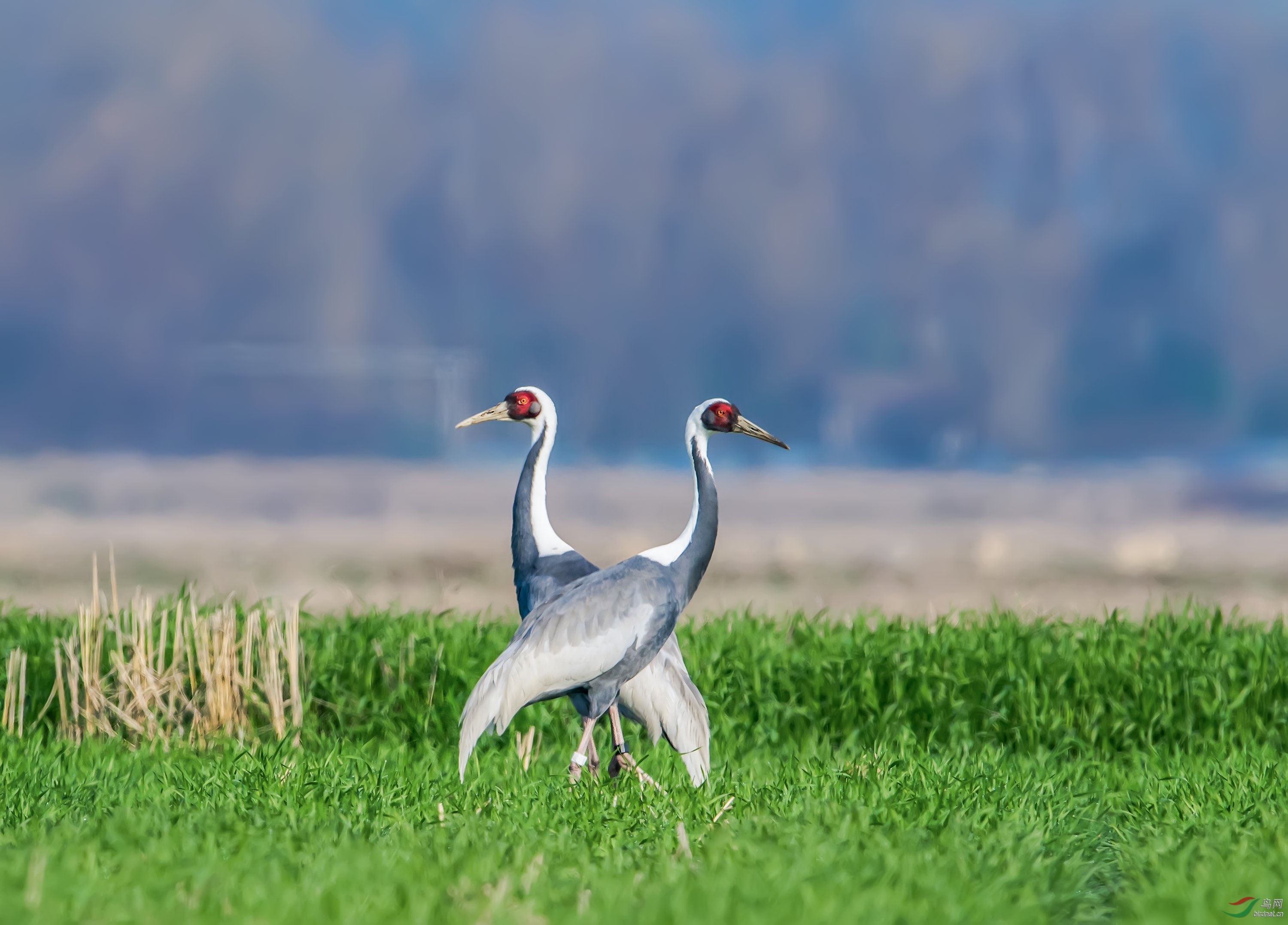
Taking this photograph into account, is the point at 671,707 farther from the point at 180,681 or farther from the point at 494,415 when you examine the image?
the point at 180,681

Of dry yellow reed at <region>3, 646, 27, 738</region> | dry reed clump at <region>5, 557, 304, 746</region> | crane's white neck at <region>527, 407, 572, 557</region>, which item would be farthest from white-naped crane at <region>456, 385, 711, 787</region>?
dry yellow reed at <region>3, 646, 27, 738</region>

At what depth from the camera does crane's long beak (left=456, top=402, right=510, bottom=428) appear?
24.6 feet

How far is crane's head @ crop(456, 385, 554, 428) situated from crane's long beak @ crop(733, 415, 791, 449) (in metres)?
1.07

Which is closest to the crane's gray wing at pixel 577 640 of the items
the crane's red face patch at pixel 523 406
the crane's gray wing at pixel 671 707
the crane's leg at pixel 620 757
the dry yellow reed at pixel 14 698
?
the crane's leg at pixel 620 757

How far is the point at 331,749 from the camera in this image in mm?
8414

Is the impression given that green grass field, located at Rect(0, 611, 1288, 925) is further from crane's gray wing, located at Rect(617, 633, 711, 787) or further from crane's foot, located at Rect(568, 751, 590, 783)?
crane's gray wing, located at Rect(617, 633, 711, 787)

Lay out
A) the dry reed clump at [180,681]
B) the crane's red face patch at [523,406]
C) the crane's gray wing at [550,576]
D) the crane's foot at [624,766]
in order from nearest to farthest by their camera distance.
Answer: the crane's foot at [624,766] < the crane's gray wing at [550,576] < the crane's red face patch at [523,406] < the dry reed clump at [180,681]

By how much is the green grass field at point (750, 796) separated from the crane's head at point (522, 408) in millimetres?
1975

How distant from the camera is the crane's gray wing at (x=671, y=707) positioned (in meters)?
7.32

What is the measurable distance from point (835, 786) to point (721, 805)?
76cm

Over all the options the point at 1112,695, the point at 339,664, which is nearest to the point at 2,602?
the point at 339,664

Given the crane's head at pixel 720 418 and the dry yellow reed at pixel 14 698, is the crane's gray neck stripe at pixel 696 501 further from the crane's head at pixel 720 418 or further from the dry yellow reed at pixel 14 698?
the dry yellow reed at pixel 14 698

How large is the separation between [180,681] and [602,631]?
4.14 metres

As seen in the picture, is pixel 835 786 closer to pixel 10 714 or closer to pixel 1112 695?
pixel 1112 695
